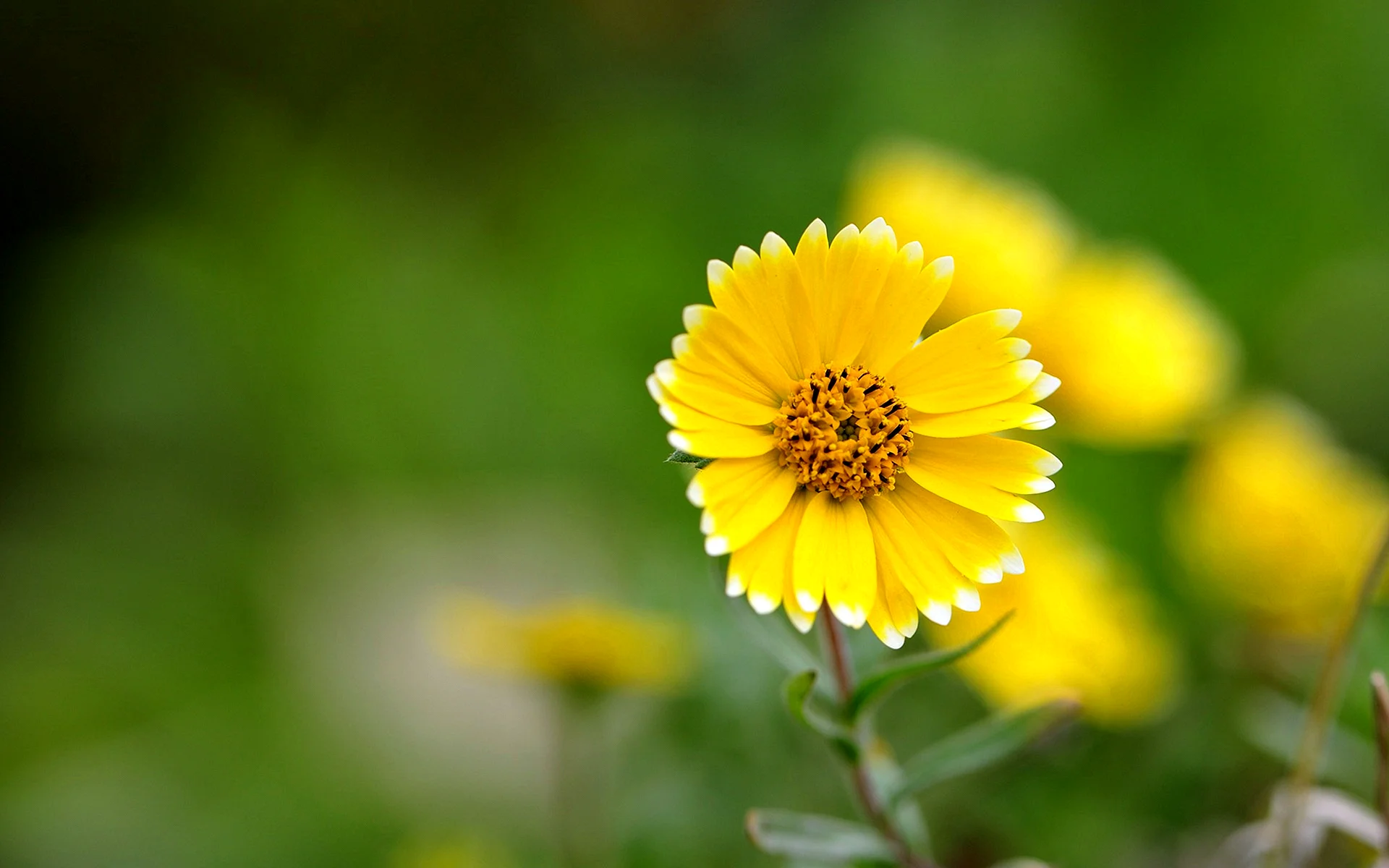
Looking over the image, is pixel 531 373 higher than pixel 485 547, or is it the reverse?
pixel 531 373

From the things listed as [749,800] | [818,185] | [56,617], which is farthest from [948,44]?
[56,617]

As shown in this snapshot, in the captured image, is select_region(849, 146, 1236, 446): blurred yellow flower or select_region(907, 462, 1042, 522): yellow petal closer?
select_region(907, 462, 1042, 522): yellow petal

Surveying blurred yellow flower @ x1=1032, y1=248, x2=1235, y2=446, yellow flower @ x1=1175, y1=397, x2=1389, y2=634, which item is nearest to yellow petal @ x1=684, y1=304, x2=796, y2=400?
blurred yellow flower @ x1=1032, y1=248, x2=1235, y2=446

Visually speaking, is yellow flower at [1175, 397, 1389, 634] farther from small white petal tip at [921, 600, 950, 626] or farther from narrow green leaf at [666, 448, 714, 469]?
narrow green leaf at [666, 448, 714, 469]

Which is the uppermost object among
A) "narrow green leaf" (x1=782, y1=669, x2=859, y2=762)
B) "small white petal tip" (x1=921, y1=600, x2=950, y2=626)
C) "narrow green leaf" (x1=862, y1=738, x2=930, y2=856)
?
"small white petal tip" (x1=921, y1=600, x2=950, y2=626)

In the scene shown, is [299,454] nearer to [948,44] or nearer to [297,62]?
[297,62]

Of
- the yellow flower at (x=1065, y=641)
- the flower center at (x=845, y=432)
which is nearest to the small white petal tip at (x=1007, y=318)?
the flower center at (x=845, y=432)

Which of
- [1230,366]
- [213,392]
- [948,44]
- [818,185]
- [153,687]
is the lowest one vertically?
[153,687]
